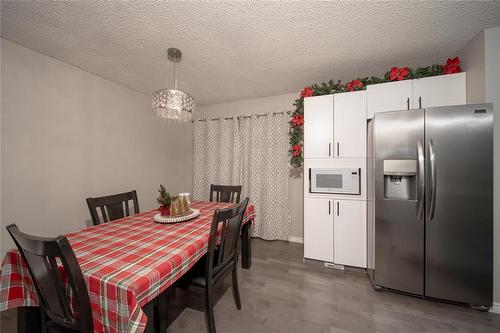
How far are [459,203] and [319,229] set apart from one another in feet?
4.30

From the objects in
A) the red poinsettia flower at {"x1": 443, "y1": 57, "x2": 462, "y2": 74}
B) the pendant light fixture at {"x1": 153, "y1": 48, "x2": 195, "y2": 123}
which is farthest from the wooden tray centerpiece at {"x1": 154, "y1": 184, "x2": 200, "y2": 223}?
the red poinsettia flower at {"x1": 443, "y1": 57, "x2": 462, "y2": 74}

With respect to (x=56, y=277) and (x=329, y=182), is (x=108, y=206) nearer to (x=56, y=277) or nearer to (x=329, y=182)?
(x=56, y=277)

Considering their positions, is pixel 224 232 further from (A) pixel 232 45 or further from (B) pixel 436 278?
(B) pixel 436 278

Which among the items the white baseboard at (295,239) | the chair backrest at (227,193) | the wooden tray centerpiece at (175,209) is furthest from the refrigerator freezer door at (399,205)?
the wooden tray centerpiece at (175,209)

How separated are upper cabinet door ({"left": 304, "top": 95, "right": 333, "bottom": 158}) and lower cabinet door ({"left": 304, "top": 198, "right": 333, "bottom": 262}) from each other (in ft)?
2.08

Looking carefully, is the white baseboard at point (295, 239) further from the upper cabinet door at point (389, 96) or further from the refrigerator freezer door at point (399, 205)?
the upper cabinet door at point (389, 96)

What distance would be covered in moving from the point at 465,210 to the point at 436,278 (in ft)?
2.18

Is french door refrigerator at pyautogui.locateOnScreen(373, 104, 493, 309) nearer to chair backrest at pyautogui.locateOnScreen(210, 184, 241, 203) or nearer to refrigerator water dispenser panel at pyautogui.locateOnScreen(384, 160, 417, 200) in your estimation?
refrigerator water dispenser panel at pyautogui.locateOnScreen(384, 160, 417, 200)

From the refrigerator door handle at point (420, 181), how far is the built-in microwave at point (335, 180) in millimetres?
577

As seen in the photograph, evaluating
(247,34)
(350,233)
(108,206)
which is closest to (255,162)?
(350,233)

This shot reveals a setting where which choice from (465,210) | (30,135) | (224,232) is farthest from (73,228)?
(465,210)

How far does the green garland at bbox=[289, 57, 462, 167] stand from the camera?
79.0 inches

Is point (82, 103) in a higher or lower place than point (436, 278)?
higher

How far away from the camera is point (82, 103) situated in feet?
7.49
